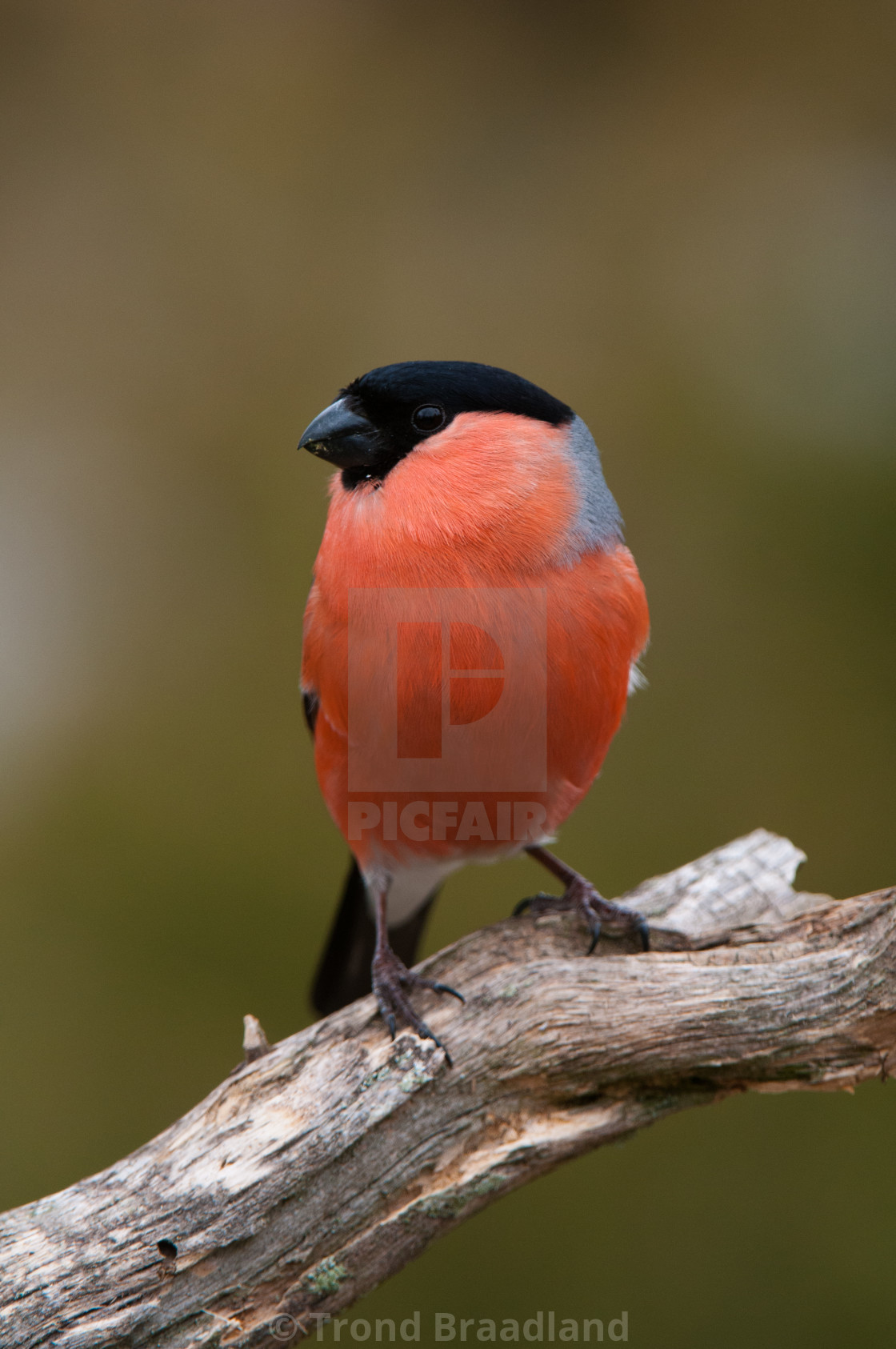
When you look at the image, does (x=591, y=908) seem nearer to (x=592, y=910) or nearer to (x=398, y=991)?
(x=592, y=910)

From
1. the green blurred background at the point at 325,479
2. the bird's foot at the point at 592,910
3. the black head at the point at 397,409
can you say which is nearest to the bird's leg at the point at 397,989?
the bird's foot at the point at 592,910

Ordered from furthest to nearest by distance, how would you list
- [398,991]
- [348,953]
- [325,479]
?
[325,479] → [348,953] → [398,991]

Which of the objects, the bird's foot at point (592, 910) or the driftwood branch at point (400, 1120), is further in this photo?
the bird's foot at point (592, 910)

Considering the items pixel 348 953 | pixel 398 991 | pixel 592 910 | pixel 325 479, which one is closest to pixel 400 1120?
pixel 398 991

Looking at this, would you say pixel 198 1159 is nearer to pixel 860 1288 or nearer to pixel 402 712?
pixel 402 712

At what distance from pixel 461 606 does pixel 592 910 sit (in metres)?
0.76

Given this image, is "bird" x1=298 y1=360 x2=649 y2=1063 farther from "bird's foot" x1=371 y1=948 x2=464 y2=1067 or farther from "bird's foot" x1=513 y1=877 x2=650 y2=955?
"bird's foot" x1=513 y1=877 x2=650 y2=955

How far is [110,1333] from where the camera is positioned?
57.9 inches

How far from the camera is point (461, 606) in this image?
169cm

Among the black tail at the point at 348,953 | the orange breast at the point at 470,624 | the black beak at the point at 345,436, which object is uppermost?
the black beak at the point at 345,436

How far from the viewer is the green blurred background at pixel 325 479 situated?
2809 millimetres

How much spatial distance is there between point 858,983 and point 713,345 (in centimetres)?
222

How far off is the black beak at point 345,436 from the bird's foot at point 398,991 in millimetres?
882

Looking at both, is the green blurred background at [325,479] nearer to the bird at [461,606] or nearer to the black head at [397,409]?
the bird at [461,606]
